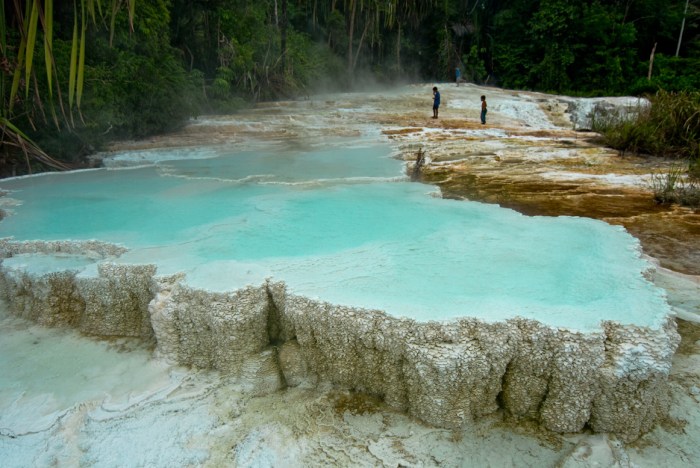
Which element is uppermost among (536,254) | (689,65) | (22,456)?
(689,65)

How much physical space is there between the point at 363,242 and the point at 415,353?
1.20m

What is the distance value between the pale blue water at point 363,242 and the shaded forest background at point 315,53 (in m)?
1.88

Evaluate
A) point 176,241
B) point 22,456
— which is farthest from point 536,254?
point 22,456

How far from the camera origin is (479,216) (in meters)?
3.88

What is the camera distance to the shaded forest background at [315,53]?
23.0 feet

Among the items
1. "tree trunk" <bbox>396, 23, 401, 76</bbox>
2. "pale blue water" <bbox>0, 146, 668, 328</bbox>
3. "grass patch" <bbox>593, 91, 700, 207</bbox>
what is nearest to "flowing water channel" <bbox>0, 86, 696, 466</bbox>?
"pale blue water" <bbox>0, 146, 668, 328</bbox>

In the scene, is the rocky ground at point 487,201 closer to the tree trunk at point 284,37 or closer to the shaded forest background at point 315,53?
the shaded forest background at point 315,53

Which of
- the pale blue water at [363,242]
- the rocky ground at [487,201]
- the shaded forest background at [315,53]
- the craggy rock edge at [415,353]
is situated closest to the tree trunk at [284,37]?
the shaded forest background at [315,53]

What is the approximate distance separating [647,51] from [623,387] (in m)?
20.4

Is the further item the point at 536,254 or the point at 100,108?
the point at 100,108

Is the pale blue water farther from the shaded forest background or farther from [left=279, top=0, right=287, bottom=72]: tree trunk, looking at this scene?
[left=279, top=0, right=287, bottom=72]: tree trunk

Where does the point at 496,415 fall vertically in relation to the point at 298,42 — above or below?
below

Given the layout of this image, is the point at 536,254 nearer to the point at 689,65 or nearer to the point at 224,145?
the point at 224,145

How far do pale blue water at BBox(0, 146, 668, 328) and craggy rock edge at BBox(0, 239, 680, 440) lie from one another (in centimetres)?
10
